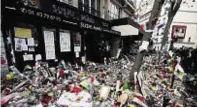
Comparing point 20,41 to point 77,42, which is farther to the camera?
point 77,42

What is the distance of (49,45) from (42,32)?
62 cm

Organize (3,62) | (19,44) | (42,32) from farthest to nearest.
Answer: (42,32), (19,44), (3,62)

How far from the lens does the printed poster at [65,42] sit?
673cm

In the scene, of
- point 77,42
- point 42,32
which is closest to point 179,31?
point 77,42

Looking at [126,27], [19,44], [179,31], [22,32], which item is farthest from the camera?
[179,31]

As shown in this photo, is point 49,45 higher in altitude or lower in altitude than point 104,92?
higher

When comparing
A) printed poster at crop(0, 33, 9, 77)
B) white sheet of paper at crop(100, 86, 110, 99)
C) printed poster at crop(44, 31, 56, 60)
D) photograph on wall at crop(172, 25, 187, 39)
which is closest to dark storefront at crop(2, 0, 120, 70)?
printed poster at crop(44, 31, 56, 60)

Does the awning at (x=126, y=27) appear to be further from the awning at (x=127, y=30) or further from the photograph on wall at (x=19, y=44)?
the photograph on wall at (x=19, y=44)

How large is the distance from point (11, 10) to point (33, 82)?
2136mm

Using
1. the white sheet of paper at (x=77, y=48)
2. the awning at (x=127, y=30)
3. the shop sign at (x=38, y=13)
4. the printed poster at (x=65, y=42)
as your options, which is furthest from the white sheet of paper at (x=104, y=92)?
the awning at (x=127, y=30)

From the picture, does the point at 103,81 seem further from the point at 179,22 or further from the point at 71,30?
the point at 179,22

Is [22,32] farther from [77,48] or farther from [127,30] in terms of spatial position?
[127,30]

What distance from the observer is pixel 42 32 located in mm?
5652

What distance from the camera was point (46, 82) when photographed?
15.1 ft
